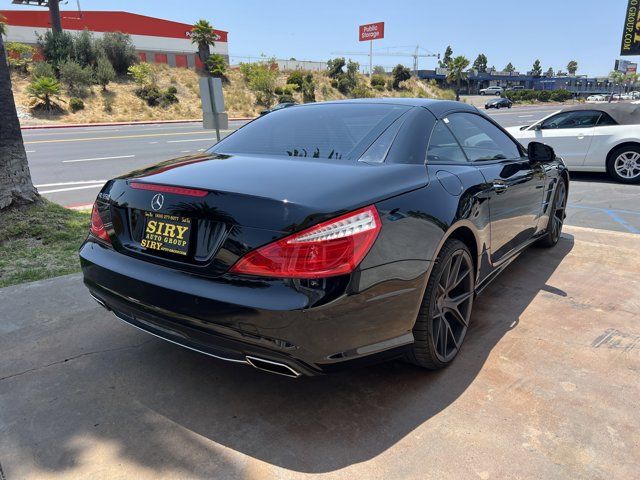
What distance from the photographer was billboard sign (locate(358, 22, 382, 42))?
7262 cm

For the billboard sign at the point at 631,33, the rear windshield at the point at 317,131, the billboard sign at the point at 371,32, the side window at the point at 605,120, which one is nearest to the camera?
the rear windshield at the point at 317,131

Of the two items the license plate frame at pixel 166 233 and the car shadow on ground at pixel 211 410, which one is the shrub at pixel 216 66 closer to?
the car shadow on ground at pixel 211 410

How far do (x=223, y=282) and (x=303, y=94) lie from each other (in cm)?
4794

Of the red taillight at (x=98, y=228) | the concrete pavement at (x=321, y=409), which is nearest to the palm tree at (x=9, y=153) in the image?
the concrete pavement at (x=321, y=409)

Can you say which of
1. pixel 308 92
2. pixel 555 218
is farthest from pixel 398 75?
pixel 555 218

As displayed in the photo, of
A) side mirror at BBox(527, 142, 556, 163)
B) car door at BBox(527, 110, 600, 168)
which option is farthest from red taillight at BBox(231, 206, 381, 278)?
car door at BBox(527, 110, 600, 168)

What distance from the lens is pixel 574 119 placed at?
32.1 ft

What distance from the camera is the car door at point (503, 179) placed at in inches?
132

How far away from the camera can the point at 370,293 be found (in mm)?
2178

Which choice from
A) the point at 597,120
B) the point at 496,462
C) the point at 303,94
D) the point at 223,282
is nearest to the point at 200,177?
the point at 223,282

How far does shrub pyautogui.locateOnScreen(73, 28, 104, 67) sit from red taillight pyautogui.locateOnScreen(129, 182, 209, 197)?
132ft

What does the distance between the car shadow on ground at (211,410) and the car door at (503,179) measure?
880 millimetres

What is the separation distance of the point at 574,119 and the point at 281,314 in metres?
9.81

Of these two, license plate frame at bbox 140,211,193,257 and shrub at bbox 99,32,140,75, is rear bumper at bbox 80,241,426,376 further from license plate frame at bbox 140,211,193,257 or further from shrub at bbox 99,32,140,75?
shrub at bbox 99,32,140,75
